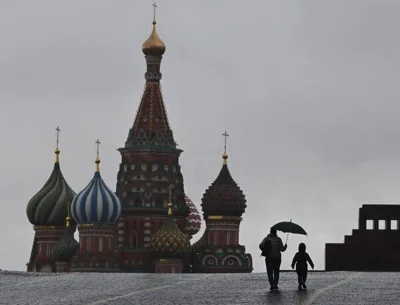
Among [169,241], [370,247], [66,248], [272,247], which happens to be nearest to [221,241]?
[169,241]

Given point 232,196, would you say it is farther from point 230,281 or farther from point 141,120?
point 230,281

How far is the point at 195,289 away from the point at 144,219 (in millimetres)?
139744

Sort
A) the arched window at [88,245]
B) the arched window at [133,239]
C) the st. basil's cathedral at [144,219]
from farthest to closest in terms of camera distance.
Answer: the arched window at [133,239], the st. basil's cathedral at [144,219], the arched window at [88,245]

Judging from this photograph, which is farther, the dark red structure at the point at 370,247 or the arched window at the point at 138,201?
the arched window at the point at 138,201

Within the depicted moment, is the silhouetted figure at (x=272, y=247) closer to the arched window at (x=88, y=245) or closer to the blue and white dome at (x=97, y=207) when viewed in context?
the arched window at (x=88, y=245)

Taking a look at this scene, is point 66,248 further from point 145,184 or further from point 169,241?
point 169,241

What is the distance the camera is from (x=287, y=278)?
63.0 meters

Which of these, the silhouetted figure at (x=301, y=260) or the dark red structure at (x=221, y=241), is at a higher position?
the dark red structure at (x=221, y=241)

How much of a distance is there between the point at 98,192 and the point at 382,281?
446 ft

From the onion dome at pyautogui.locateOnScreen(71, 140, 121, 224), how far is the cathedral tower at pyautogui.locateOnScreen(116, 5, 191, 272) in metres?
2.06

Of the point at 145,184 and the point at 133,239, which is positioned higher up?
the point at 145,184

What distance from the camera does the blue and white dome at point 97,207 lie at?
19212 centimetres

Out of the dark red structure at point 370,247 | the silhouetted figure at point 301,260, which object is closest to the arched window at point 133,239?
the dark red structure at point 370,247

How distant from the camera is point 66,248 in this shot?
195m
